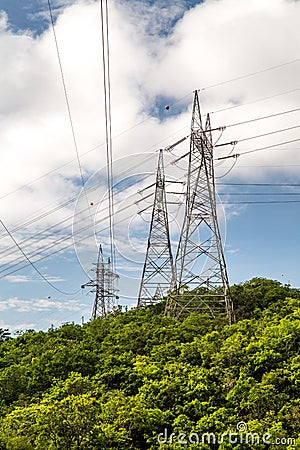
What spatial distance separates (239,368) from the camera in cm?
2058

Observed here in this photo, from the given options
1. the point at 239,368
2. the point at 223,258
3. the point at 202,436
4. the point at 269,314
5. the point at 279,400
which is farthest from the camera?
the point at 269,314

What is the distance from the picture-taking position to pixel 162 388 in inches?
759

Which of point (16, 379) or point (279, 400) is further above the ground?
point (16, 379)

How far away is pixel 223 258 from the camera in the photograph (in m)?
26.6

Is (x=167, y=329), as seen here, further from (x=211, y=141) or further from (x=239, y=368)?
(x=211, y=141)

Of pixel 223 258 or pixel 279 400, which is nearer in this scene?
pixel 279 400

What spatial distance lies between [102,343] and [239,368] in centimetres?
955

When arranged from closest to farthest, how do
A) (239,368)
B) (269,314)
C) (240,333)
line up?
(239,368)
(240,333)
(269,314)

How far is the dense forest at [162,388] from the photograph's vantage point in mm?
15531

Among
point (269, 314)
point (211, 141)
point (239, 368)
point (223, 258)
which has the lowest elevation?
point (239, 368)

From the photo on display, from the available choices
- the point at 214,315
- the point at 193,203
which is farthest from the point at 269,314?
the point at 193,203

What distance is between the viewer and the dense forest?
15.5 metres

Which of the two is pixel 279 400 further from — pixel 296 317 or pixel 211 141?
pixel 211 141

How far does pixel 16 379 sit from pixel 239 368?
10326 mm
